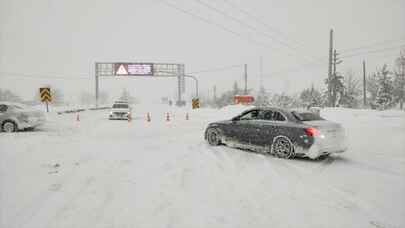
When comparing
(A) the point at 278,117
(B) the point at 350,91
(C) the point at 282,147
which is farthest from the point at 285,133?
(B) the point at 350,91

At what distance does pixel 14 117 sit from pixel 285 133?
1237cm

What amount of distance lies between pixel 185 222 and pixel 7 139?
32.1 feet

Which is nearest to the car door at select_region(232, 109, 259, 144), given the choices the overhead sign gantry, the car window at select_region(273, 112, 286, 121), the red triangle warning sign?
the car window at select_region(273, 112, 286, 121)

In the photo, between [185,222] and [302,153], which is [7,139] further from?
[302,153]

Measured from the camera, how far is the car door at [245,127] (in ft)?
28.1

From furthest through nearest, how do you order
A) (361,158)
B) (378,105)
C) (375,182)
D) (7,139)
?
(378,105) → (7,139) → (361,158) → (375,182)

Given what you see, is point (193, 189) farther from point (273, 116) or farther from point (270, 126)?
point (273, 116)

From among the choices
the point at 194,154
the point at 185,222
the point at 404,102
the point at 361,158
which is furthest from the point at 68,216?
the point at 404,102

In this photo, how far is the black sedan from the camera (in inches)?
282

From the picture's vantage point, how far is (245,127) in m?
8.73

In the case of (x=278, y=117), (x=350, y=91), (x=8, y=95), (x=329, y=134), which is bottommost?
(x=329, y=134)

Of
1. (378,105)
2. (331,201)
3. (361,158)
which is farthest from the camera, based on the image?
(378,105)

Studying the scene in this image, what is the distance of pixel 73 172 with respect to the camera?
595 cm

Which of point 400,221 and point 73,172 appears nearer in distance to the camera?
point 400,221
